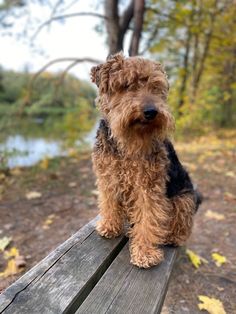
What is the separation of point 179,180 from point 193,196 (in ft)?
0.78

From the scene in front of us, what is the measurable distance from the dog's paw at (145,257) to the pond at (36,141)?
425cm

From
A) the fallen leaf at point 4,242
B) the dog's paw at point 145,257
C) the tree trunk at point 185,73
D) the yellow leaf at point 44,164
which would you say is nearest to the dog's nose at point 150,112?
the dog's paw at point 145,257

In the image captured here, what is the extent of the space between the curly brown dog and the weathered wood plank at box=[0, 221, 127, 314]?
0.21 meters

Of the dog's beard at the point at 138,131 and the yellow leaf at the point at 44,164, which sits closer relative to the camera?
the dog's beard at the point at 138,131

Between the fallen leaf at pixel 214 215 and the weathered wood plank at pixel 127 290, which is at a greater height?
the weathered wood plank at pixel 127 290

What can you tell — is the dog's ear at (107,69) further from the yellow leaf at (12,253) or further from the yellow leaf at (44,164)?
the yellow leaf at (44,164)

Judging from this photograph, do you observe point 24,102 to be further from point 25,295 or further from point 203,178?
point 25,295

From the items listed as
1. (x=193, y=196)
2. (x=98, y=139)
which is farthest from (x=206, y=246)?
(x=98, y=139)

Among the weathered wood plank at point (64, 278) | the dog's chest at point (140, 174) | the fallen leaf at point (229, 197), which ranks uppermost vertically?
the dog's chest at point (140, 174)

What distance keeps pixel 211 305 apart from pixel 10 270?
1939 millimetres

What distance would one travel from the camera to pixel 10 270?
339 centimetres

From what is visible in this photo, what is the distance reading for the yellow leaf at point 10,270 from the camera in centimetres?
332

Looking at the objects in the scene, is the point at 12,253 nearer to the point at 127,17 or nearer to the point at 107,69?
the point at 107,69

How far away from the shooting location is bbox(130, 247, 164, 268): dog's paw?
249 cm
